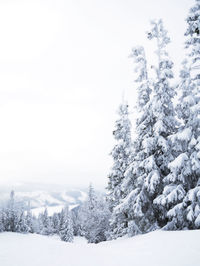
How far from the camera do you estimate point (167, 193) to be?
1323cm

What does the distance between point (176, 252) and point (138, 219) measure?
933cm

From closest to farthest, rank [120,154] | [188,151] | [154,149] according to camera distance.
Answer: [188,151] < [154,149] < [120,154]

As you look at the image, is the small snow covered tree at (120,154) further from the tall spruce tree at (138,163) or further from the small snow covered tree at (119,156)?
the tall spruce tree at (138,163)

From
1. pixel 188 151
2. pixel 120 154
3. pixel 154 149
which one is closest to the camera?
pixel 188 151

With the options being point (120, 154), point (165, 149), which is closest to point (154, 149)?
point (165, 149)

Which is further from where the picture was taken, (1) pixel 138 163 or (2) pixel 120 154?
(2) pixel 120 154

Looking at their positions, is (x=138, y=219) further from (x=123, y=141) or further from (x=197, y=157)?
(x=123, y=141)

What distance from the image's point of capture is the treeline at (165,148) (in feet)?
40.8

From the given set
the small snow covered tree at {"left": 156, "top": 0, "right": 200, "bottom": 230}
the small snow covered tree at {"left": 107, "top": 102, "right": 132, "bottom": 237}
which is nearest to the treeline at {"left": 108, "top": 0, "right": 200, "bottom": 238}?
the small snow covered tree at {"left": 156, "top": 0, "right": 200, "bottom": 230}

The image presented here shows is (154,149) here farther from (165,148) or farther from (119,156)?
(119,156)

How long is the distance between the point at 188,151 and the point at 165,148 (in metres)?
1.71

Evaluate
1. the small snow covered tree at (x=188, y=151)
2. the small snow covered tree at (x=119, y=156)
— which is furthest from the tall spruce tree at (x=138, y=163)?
the small snow covered tree at (x=119, y=156)

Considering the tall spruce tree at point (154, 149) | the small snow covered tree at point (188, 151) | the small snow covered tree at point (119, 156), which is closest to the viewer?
the small snow covered tree at point (188, 151)

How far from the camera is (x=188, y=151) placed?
13336 millimetres
